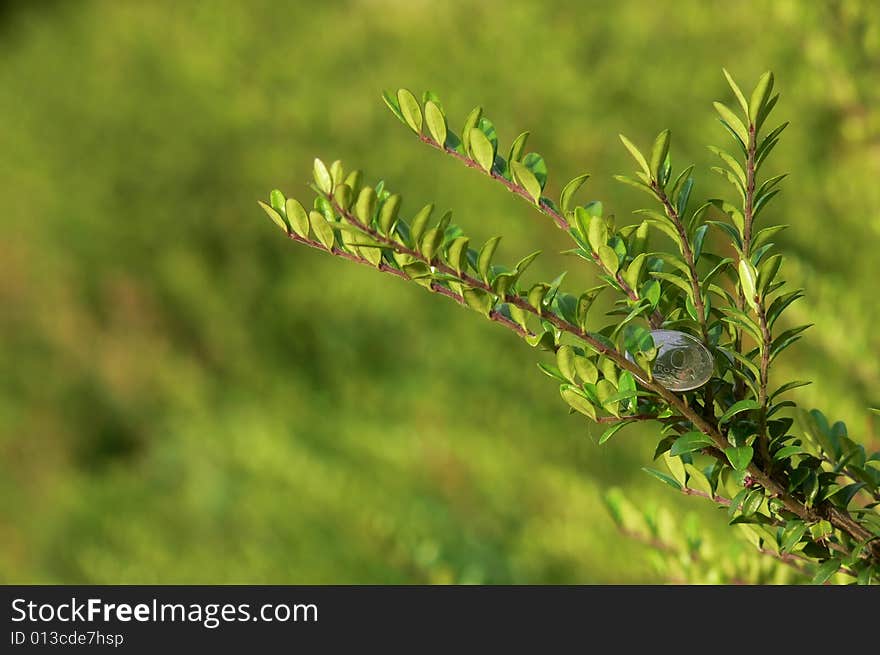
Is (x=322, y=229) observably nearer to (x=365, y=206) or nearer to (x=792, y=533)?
(x=365, y=206)

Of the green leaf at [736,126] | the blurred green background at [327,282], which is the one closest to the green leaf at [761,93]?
the green leaf at [736,126]

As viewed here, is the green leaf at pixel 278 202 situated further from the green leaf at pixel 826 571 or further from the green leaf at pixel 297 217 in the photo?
the green leaf at pixel 826 571

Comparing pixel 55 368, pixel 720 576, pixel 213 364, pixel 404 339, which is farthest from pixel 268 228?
pixel 720 576

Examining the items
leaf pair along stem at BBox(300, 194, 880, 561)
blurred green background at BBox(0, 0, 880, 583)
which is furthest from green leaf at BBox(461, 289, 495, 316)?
blurred green background at BBox(0, 0, 880, 583)

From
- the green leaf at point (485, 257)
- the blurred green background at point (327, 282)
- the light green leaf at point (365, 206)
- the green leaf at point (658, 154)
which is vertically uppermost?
the blurred green background at point (327, 282)

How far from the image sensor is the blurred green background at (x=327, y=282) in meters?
0.60

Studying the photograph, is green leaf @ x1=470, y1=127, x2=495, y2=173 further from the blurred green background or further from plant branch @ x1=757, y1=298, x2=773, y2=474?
the blurred green background

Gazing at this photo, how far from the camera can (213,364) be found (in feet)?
4.35

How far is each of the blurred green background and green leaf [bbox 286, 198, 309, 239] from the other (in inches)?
8.2

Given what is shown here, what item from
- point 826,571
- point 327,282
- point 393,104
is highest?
point 327,282

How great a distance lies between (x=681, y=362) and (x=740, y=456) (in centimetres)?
2

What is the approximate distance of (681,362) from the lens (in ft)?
0.63

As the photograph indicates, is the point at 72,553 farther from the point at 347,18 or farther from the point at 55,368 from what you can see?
the point at 347,18

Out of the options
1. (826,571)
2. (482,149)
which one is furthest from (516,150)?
(826,571)
